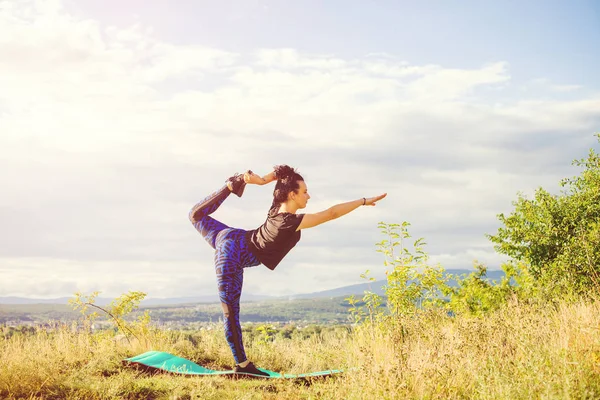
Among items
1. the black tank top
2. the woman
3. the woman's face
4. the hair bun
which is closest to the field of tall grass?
the woman

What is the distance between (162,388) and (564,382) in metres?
5.31

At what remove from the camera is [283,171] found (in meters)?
10.1

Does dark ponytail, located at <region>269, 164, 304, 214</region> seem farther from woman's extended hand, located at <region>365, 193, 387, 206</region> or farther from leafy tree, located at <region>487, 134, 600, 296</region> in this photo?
leafy tree, located at <region>487, 134, 600, 296</region>

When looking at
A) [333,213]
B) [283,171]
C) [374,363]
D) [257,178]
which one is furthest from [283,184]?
[374,363]

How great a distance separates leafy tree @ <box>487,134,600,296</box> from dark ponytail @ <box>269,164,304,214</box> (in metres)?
9.27

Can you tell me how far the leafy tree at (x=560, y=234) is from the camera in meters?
16.1

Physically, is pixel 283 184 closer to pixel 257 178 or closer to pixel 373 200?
pixel 257 178

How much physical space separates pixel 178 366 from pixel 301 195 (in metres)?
3.67

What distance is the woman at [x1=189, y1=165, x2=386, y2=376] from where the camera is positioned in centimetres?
982

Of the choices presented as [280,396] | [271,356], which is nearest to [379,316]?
[271,356]

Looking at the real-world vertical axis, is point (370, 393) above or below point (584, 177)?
below

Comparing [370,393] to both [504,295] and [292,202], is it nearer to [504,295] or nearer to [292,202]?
[292,202]

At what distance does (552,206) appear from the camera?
17.7 m

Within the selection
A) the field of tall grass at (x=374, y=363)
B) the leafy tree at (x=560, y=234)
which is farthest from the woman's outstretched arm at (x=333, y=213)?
the leafy tree at (x=560, y=234)
